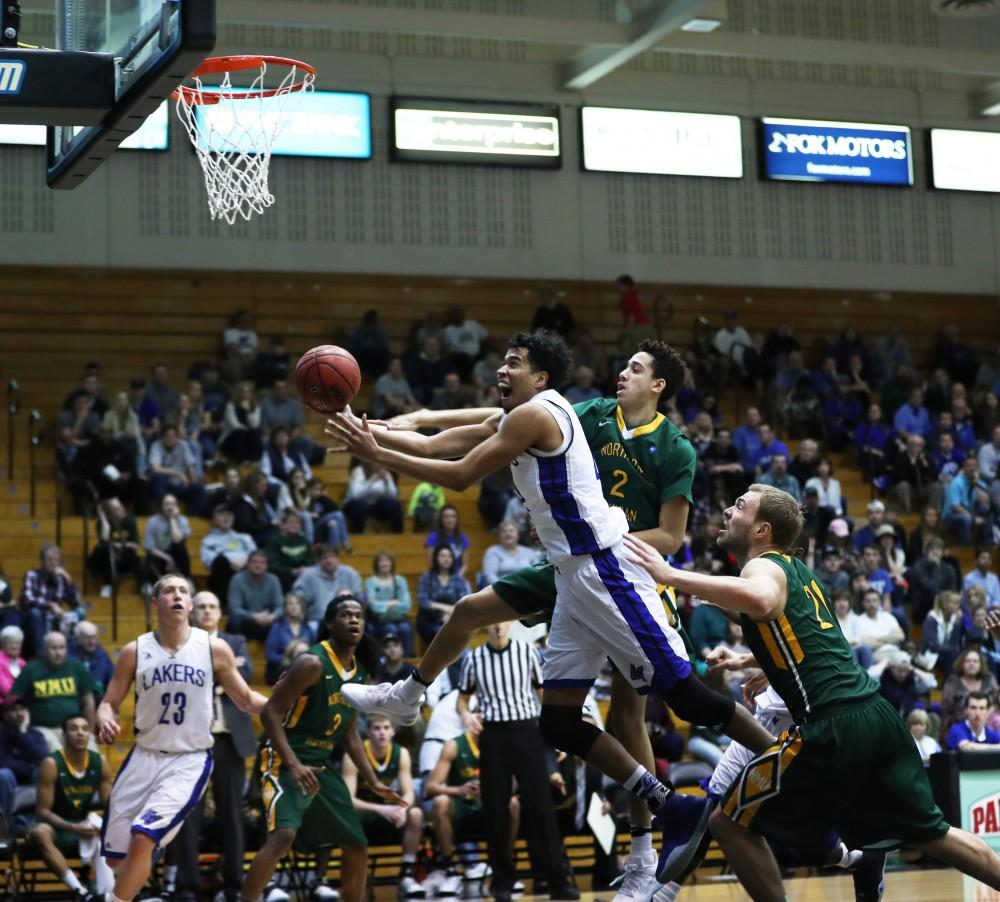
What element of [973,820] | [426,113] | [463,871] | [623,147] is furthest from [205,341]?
[973,820]

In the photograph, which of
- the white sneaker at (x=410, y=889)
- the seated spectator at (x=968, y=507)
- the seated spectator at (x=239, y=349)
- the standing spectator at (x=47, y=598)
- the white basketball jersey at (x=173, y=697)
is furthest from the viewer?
the seated spectator at (x=239, y=349)

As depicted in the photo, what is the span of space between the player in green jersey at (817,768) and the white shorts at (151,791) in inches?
141

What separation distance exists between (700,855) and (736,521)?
4.84 feet

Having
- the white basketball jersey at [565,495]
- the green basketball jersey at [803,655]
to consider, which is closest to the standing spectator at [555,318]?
the white basketball jersey at [565,495]

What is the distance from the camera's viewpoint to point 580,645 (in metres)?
7.27

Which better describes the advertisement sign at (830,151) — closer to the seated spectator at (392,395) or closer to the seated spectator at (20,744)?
the seated spectator at (392,395)

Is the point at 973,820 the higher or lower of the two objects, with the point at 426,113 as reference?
lower

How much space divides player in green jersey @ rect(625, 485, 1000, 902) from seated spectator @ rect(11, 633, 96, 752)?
7.34 meters

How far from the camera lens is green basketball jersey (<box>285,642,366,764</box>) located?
31.3 feet

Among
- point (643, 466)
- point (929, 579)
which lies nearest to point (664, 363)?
point (643, 466)

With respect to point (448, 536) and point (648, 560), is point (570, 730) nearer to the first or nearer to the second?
point (648, 560)

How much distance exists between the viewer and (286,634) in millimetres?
14359

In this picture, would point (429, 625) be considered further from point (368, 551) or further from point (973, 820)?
point (973, 820)

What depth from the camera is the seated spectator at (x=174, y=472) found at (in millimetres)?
17234
